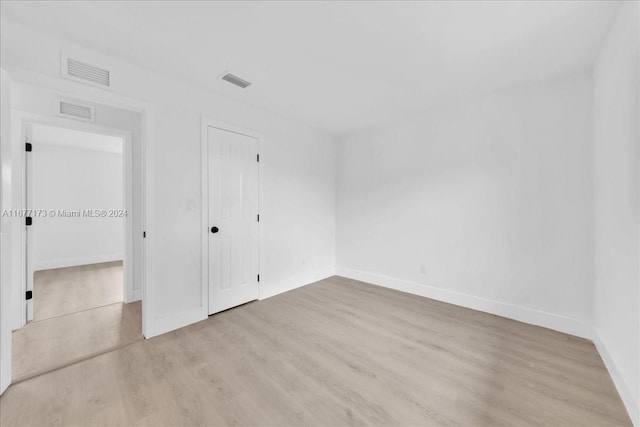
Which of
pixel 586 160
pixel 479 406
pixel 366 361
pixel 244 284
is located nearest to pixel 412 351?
pixel 366 361

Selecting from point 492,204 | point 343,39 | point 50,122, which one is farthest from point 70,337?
point 492,204

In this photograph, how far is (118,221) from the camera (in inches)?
243

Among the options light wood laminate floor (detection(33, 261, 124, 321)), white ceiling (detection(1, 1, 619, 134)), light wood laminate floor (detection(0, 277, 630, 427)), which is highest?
white ceiling (detection(1, 1, 619, 134))

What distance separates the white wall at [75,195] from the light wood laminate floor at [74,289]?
0.43 metres

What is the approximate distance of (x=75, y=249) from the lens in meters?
5.47

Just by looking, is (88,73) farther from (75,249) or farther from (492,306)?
(75,249)

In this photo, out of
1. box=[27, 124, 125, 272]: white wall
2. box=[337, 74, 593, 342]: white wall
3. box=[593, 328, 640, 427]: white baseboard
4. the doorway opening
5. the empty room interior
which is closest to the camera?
box=[593, 328, 640, 427]: white baseboard

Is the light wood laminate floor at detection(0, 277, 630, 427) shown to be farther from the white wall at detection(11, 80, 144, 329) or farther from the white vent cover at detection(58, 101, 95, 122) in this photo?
A: the white vent cover at detection(58, 101, 95, 122)

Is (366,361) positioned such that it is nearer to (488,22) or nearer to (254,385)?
(254,385)

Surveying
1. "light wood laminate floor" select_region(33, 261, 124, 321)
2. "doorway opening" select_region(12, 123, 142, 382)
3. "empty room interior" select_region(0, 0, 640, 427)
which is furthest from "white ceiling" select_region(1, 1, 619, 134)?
"light wood laminate floor" select_region(33, 261, 124, 321)

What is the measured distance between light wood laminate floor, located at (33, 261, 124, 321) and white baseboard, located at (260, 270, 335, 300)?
1997 millimetres

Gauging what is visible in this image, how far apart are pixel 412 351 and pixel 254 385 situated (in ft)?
4.39

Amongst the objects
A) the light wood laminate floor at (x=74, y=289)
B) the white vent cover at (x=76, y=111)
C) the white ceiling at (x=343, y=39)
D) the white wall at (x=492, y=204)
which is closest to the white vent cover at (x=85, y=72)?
the white ceiling at (x=343, y=39)

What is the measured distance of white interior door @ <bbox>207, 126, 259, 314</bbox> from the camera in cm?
295
